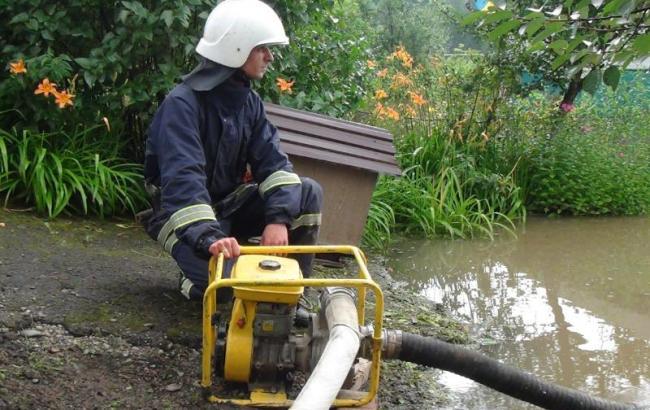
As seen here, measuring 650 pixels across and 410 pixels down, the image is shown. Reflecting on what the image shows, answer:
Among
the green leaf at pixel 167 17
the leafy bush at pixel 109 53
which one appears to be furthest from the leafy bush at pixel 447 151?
the green leaf at pixel 167 17

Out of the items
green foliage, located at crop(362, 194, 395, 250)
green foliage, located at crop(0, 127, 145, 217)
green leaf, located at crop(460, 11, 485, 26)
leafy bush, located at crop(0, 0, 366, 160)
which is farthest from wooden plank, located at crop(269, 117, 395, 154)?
green leaf, located at crop(460, 11, 485, 26)

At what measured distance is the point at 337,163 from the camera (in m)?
4.64

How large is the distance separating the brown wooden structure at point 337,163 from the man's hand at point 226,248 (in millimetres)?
1814

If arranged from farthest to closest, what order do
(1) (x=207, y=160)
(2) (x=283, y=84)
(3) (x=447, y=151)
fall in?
1. (3) (x=447, y=151)
2. (2) (x=283, y=84)
3. (1) (x=207, y=160)

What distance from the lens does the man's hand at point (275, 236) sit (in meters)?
3.27

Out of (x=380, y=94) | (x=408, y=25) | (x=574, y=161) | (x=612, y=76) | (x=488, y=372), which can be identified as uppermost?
(x=408, y=25)

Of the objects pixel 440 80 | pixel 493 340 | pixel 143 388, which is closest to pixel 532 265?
pixel 493 340

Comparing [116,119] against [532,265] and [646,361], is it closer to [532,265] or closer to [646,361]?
[532,265]

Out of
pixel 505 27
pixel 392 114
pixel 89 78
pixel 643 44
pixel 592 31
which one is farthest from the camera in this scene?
pixel 392 114

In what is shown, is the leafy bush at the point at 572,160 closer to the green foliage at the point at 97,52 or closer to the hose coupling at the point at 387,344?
the green foliage at the point at 97,52

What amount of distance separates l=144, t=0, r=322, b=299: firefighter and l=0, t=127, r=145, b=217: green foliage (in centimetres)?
155

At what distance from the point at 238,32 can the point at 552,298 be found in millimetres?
2807

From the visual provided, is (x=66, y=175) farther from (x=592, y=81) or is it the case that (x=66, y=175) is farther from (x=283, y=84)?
(x=592, y=81)

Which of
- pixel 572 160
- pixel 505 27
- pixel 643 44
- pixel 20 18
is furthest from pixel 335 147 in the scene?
pixel 572 160
